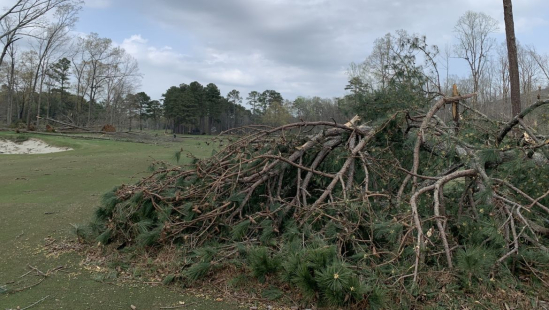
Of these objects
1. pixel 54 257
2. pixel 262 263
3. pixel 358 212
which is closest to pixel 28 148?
pixel 54 257

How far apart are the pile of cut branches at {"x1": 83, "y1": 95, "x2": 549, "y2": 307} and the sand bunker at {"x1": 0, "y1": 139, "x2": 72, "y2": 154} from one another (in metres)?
19.5

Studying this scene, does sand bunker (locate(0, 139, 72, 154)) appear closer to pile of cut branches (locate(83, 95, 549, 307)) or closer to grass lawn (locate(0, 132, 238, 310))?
grass lawn (locate(0, 132, 238, 310))

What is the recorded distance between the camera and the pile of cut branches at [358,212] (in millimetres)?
2865

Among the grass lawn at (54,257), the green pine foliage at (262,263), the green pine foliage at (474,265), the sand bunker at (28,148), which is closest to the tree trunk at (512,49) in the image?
the green pine foliage at (474,265)

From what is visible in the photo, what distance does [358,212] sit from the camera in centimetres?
346

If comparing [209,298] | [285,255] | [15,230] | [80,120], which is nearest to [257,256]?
[285,255]

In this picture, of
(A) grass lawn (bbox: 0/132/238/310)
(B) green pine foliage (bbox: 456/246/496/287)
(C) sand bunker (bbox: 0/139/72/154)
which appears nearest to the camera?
(B) green pine foliage (bbox: 456/246/496/287)

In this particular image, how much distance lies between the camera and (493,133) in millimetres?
4496

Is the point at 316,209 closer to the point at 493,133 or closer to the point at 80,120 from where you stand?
the point at 493,133

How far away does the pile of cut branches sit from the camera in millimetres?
2865

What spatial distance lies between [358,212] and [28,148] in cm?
2368

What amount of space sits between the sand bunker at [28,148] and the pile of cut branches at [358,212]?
1947 centimetres

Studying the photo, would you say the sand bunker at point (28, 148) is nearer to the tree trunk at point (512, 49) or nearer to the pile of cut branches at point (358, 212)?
the pile of cut branches at point (358, 212)

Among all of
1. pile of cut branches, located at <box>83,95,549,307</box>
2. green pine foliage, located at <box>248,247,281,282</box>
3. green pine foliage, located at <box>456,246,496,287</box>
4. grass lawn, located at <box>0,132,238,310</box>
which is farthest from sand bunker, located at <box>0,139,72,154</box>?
green pine foliage, located at <box>456,246,496,287</box>
